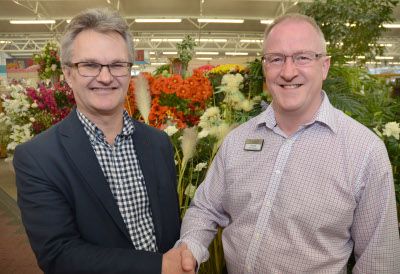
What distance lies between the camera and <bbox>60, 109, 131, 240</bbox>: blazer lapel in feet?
4.13

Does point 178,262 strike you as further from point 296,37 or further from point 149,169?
point 296,37

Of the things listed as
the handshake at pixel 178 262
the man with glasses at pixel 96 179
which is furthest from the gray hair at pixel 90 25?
the handshake at pixel 178 262

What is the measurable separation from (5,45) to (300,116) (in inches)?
754

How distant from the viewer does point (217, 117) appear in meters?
1.96

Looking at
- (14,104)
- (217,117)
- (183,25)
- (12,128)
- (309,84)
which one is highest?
(183,25)

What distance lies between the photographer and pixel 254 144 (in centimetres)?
148

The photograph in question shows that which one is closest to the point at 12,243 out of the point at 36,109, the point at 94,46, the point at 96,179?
the point at 36,109

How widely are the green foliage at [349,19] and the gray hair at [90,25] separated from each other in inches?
171

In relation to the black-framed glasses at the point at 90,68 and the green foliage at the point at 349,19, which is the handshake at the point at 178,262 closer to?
the black-framed glasses at the point at 90,68

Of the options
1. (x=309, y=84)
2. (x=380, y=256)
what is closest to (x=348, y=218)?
(x=380, y=256)

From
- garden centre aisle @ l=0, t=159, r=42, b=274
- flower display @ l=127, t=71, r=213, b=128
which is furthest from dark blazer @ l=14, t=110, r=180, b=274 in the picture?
garden centre aisle @ l=0, t=159, r=42, b=274

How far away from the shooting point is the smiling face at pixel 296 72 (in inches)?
53.7

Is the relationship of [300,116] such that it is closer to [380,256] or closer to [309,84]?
[309,84]

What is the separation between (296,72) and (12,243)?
3463 millimetres
